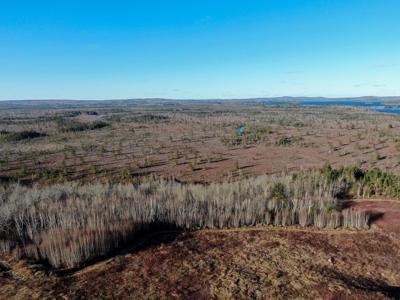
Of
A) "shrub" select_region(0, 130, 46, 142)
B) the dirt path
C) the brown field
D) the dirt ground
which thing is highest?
the dirt ground

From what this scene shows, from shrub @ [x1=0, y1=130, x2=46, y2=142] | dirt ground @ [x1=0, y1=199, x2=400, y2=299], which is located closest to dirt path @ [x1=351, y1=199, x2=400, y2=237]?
dirt ground @ [x1=0, y1=199, x2=400, y2=299]

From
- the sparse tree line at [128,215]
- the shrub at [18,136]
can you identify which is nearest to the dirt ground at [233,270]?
the sparse tree line at [128,215]

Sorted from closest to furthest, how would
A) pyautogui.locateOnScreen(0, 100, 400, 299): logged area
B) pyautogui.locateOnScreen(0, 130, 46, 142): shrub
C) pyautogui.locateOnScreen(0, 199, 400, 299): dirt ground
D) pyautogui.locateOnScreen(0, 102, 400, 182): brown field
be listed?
pyautogui.locateOnScreen(0, 199, 400, 299): dirt ground < pyautogui.locateOnScreen(0, 100, 400, 299): logged area < pyautogui.locateOnScreen(0, 102, 400, 182): brown field < pyautogui.locateOnScreen(0, 130, 46, 142): shrub

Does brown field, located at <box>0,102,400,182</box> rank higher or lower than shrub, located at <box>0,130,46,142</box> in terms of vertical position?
lower

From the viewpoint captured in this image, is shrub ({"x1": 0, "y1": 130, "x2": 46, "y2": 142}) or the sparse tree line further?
shrub ({"x1": 0, "y1": 130, "x2": 46, "y2": 142})

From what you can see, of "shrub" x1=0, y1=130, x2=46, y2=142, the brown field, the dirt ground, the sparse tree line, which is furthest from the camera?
"shrub" x1=0, y1=130, x2=46, y2=142

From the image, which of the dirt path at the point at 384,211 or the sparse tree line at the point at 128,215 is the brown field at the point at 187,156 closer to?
the sparse tree line at the point at 128,215

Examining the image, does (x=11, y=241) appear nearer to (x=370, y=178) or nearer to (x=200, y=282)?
(x=200, y=282)

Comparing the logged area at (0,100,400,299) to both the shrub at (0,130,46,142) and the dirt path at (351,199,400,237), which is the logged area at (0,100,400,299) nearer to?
the dirt path at (351,199,400,237)
